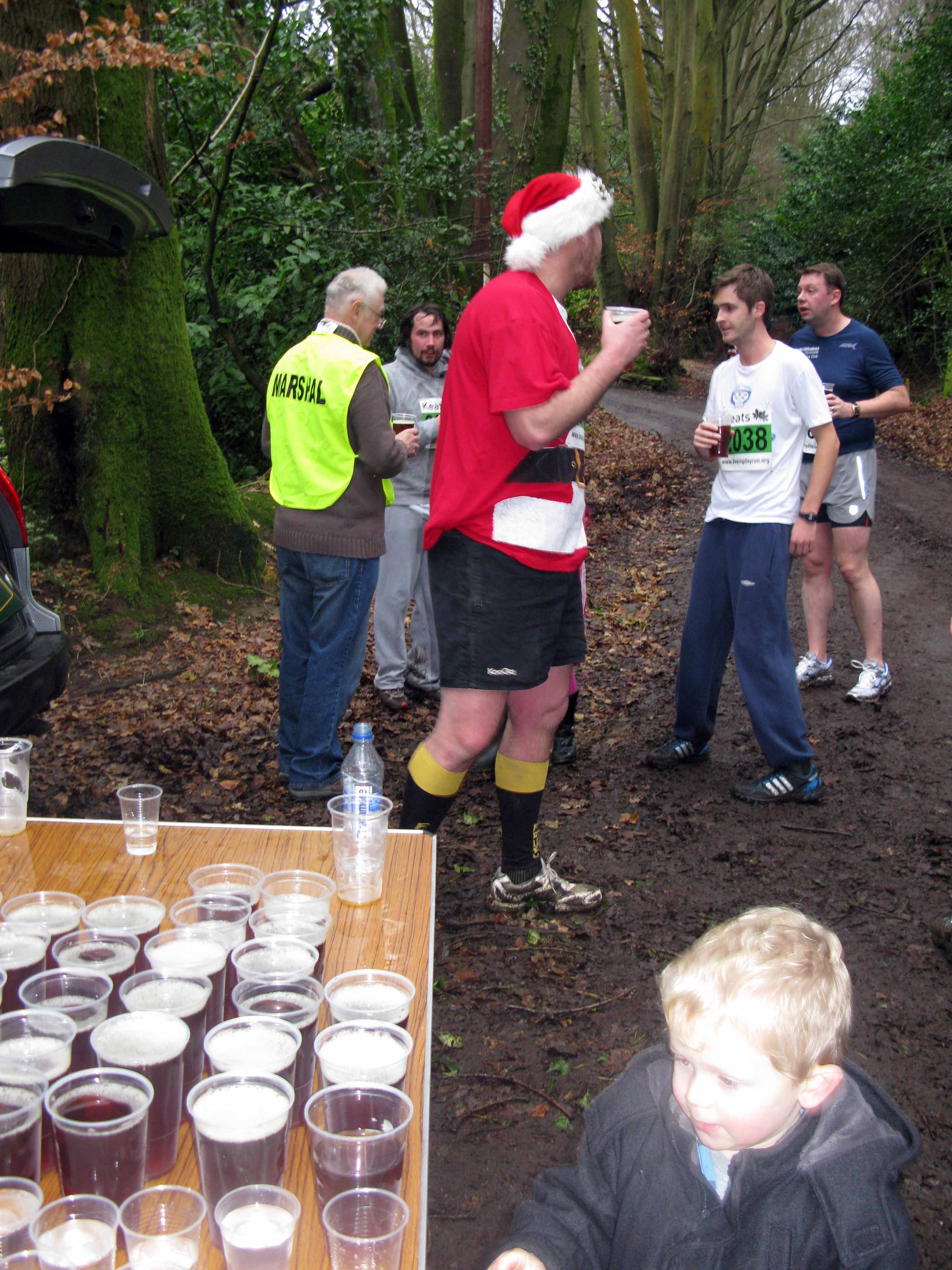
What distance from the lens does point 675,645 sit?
7496 millimetres

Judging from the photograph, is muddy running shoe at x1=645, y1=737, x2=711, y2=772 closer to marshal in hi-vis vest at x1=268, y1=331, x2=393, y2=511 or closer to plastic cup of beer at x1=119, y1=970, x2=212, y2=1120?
marshal in hi-vis vest at x1=268, y1=331, x2=393, y2=511

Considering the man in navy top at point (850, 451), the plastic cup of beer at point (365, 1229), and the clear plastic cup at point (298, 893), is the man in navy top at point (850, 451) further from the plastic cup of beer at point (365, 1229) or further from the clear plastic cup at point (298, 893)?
the plastic cup of beer at point (365, 1229)

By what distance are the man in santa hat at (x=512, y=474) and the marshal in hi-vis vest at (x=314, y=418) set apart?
1.17 m

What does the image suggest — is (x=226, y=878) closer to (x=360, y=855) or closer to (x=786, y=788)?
(x=360, y=855)

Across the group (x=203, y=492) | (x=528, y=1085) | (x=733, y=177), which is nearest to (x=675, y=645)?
(x=203, y=492)

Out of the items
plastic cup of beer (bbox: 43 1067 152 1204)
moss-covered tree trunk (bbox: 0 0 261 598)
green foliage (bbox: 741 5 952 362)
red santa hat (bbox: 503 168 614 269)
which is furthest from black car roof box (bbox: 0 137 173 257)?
green foliage (bbox: 741 5 952 362)

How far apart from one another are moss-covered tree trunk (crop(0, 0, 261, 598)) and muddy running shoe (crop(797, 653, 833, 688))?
4083mm

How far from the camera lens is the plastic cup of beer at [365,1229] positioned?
1216 mm

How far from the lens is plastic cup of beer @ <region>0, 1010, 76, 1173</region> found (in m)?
1.36

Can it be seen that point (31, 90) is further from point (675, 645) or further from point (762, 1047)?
point (762, 1047)

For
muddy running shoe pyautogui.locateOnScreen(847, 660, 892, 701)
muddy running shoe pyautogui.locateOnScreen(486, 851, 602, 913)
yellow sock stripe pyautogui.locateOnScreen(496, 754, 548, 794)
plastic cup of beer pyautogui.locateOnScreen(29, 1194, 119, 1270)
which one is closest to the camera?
plastic cup of beer pyautogui.locateOnScreen(29, 1194, 119, 1270)

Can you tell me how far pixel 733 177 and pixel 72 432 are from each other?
26.7 meters

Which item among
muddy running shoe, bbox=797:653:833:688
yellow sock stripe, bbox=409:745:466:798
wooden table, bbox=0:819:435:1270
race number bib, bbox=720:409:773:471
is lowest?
muddy running shoe, bbox=797:653:833:688

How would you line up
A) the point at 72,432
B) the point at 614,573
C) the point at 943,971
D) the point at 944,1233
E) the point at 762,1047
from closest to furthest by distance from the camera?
the point at 762,1047 → the point at 944,1233 → the point at 943,971 → the point at 72,432 → the point at 614,573
